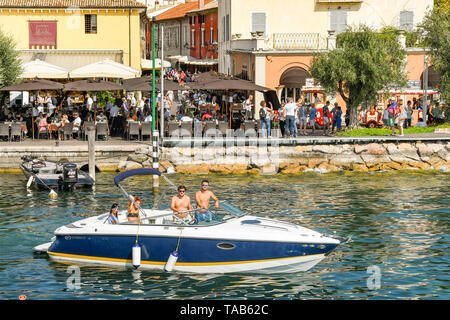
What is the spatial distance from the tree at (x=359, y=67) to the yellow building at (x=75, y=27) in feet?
62.2

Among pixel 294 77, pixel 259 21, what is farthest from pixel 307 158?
pixel 259 21

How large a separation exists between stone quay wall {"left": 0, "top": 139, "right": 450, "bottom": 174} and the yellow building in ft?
64.1

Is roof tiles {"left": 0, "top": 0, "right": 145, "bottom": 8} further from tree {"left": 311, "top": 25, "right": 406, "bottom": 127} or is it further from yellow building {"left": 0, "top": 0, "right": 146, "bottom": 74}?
tree {"left": 311, "top": 25, "right": 406, "bottom": 127}

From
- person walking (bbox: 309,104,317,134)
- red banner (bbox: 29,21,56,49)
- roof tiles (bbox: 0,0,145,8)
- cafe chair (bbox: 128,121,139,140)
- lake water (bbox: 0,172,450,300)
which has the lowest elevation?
lake water (bbox: 0,172,450,300)

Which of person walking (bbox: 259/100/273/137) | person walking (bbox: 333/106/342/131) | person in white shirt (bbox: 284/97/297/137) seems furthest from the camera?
person walking (bbox: 333/106/342/131)

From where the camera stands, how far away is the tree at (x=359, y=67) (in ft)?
127

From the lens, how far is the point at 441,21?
39.6m

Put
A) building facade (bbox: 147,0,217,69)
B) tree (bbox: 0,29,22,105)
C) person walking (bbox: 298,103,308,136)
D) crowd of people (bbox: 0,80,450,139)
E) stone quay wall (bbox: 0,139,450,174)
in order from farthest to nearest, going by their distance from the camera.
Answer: building facade (bbox: 147,0,217,69) < tree (bbox: 0,29,22,105) < person walking (bbox: 298,103,308,136) < crowd of people (bbox: 0,80,450,139) < stone quay wall (bbox: 0,139,450,174)

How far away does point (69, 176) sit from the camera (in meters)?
30.3

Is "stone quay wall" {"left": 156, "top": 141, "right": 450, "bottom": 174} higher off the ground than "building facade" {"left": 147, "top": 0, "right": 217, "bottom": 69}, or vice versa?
"building facade" {"left": 147, "top": 0, "right": 217, "bottom": 69}

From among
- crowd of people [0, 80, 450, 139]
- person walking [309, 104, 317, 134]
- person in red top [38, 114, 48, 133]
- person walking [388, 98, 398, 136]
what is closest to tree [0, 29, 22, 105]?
crowd of people [0, 80, 450, 139]

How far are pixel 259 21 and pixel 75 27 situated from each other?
12.7 m

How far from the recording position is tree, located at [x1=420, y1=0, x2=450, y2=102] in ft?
129

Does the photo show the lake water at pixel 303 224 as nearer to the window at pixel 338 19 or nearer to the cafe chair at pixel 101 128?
the cafe chair at pixel 101 128
